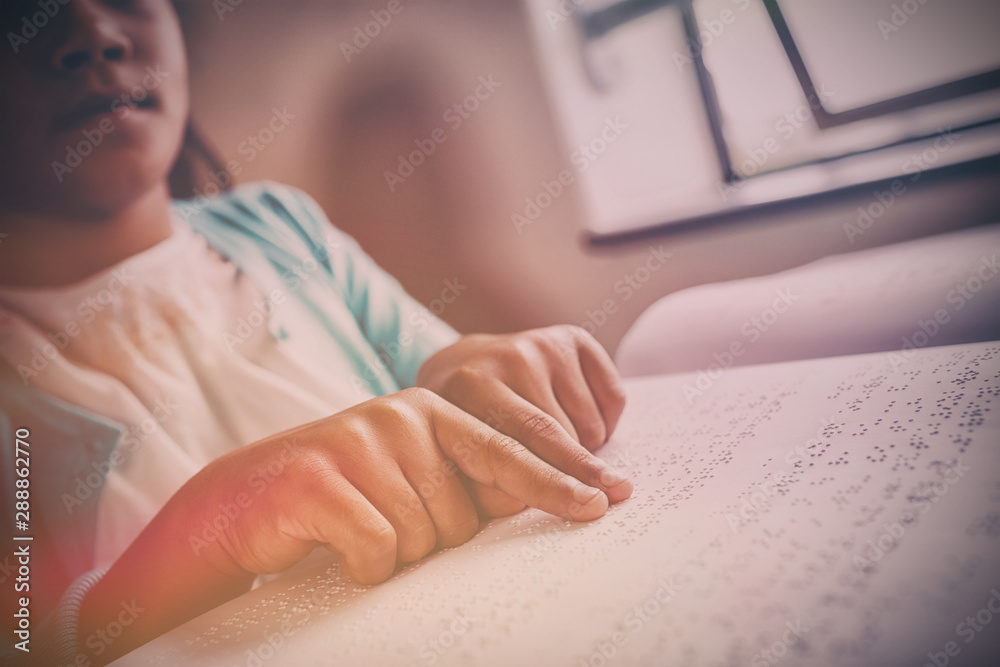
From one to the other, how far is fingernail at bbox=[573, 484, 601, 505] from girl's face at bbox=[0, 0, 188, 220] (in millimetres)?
770

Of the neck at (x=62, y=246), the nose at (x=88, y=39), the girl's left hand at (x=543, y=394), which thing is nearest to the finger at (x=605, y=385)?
the girl's left hand at (x=543, y=394)

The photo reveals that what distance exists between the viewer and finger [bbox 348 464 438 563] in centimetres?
44

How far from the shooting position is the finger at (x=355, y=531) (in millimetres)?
416

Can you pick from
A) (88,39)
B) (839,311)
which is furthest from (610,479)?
(88,39)

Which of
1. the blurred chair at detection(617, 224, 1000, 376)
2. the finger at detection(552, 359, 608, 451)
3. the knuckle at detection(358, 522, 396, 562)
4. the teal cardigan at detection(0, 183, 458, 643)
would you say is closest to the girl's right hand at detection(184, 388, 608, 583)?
the knuckle at detection(358, 522, 396, 562)

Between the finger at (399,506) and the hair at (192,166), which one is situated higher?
the hair at (192,166)

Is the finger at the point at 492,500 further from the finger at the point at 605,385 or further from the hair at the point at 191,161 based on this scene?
the hair at the point at 191,161

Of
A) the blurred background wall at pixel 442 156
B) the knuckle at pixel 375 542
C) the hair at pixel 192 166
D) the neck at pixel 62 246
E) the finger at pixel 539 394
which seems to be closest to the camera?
the knuckle at pixel 375 542

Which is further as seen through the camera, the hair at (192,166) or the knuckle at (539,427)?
the hair at (192,166)

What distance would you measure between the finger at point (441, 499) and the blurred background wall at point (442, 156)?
0.72 m

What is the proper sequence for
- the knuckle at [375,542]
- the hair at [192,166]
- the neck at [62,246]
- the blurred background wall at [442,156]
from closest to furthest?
1. the knuckle at [375,542]
2. the neck at [62,246]
3. the hair at [192,166]
4. the blurred background wall at [442,156]

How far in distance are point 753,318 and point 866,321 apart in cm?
13

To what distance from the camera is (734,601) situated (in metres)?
0.29

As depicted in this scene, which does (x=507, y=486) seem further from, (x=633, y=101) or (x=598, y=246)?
(x=633, y=101)
